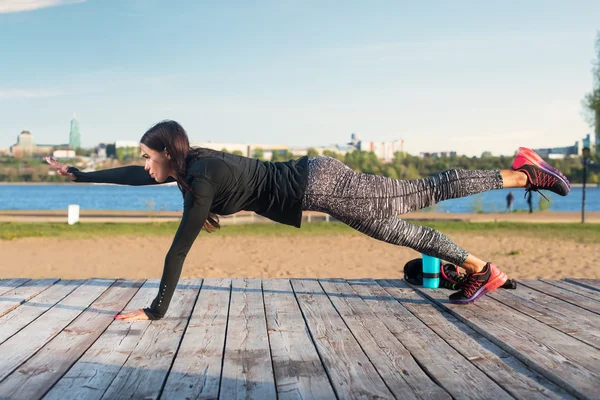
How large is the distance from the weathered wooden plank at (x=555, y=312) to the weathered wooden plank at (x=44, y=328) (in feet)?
10.5

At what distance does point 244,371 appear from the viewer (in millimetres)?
3051

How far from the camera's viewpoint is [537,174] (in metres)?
4.23

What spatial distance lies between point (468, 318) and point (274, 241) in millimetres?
12590

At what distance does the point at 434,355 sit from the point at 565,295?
2280mm

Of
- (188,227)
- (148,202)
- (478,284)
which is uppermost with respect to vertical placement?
(188,227)

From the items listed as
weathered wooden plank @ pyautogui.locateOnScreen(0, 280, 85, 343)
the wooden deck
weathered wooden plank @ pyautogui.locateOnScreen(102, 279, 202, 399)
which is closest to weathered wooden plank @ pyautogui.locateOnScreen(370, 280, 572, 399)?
the wooden deck

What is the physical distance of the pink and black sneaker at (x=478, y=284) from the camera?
456 centimetres

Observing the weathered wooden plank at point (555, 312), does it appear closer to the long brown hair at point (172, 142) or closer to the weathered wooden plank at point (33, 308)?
the long brown hair at point (172, 142)

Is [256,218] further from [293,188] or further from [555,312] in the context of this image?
[293,188]

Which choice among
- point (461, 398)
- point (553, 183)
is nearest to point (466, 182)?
point (553, 183)

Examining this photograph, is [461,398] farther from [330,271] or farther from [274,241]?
[274,241]

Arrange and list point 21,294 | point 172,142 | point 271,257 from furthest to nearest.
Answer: point 271,257 → point 21,294 → point 172,142

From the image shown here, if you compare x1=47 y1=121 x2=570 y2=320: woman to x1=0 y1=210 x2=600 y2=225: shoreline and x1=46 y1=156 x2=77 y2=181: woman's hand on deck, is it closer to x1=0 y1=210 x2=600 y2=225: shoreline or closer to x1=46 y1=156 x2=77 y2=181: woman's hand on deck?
x1=46 y1=156 x2=77 y2=181: woman's hand on deck

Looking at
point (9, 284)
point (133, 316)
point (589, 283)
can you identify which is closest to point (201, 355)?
point (133, 316)
